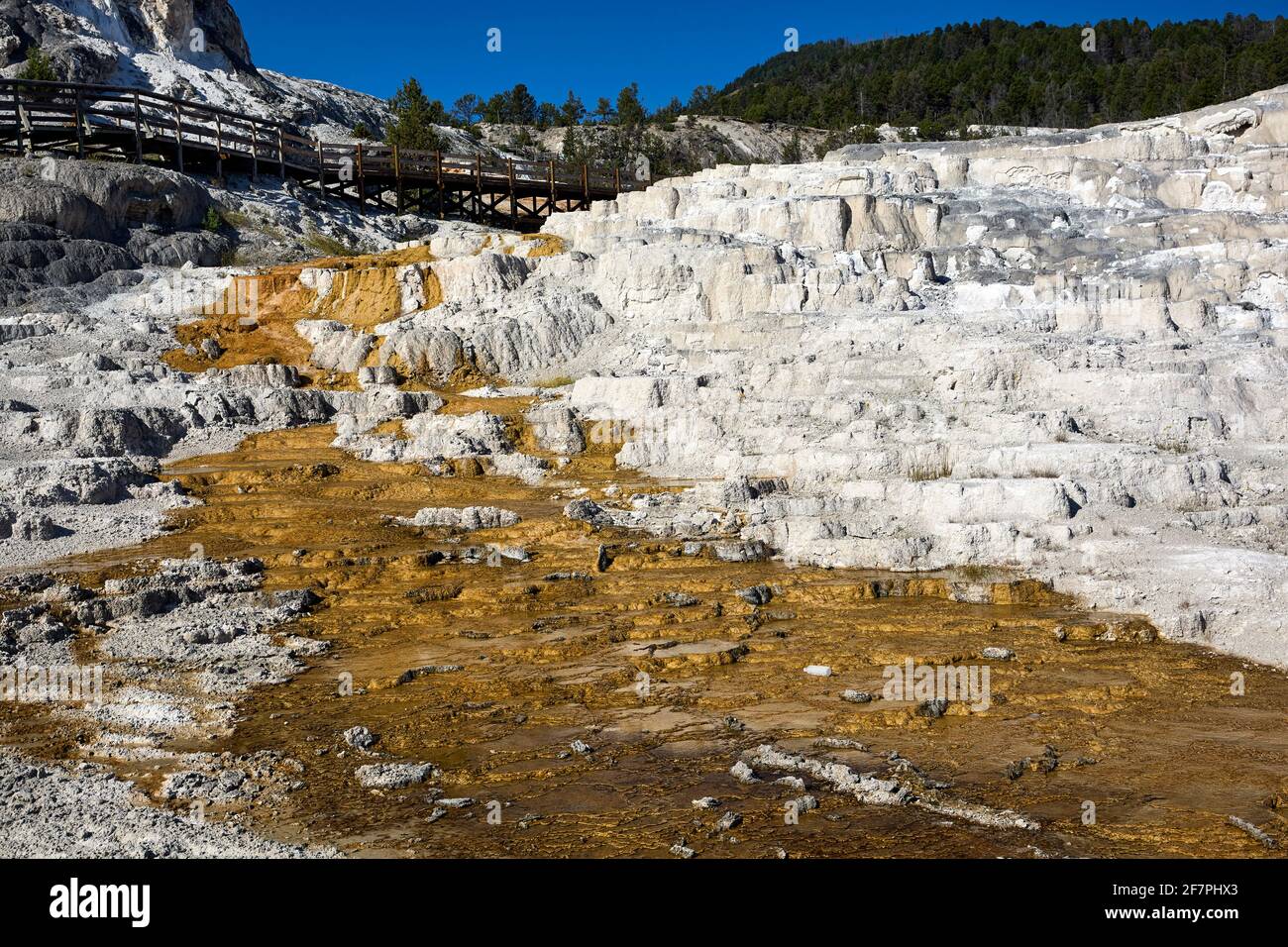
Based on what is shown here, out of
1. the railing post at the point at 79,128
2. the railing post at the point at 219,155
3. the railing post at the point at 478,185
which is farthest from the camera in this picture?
the railing post at the point at 478,185

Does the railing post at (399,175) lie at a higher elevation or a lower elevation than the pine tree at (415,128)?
lower

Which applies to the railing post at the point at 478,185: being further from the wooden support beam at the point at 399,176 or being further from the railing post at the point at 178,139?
the railing post at the point at 178,139

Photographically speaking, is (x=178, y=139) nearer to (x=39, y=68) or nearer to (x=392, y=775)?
(x=39, y=68)

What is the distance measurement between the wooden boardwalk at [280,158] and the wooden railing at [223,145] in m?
0.03

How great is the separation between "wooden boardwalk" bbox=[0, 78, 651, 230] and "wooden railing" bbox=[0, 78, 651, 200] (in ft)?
0.11

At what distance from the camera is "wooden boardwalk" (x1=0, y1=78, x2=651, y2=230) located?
2572 cm

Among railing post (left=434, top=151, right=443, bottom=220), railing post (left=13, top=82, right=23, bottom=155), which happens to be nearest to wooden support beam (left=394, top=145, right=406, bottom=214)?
railing post (left=434, top=151, right=443, bottom=220)

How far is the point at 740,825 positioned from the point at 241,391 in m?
14.5

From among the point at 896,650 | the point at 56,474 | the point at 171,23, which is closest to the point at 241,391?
the point at 56,474

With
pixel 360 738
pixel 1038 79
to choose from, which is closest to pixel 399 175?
pixel 360 738

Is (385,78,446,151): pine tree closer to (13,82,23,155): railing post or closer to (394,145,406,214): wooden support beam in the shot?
A: (394,145,406,214): wooden support beam

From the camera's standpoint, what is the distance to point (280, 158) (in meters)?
28.5

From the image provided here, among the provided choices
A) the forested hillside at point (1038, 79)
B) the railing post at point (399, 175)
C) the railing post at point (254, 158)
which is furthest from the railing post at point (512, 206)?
the forested hillside at point (1038, 79)

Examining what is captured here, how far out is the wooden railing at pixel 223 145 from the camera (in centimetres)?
2550
